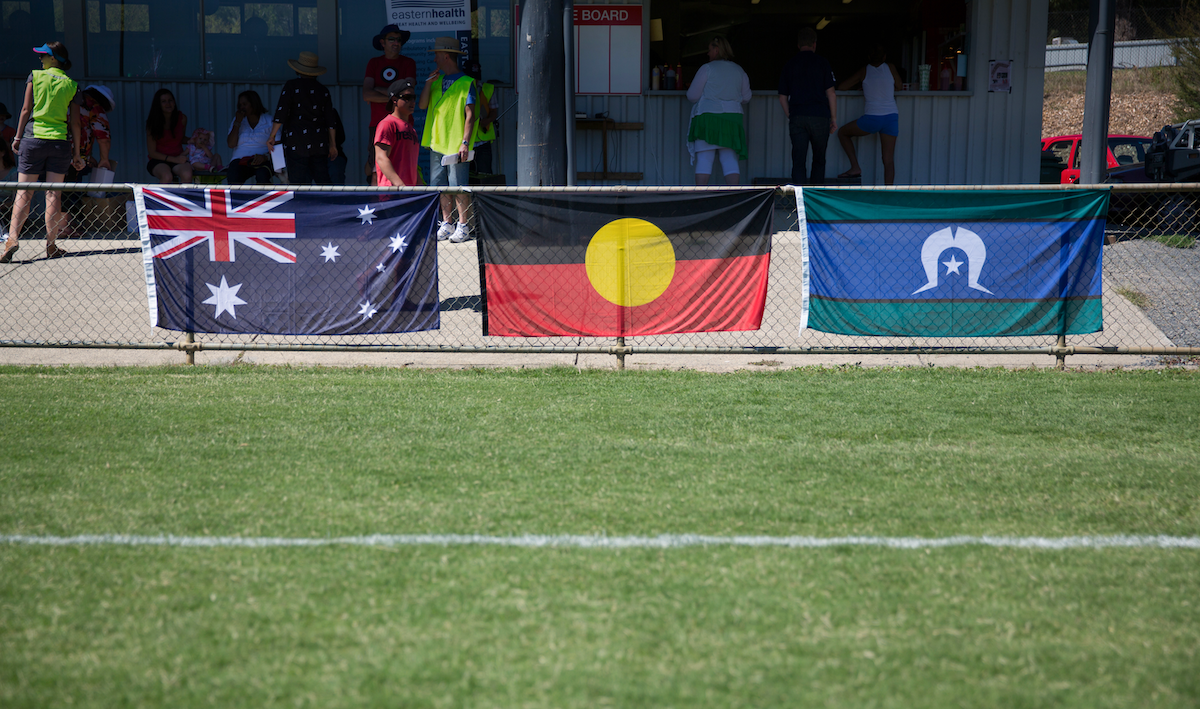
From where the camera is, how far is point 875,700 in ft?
8.86

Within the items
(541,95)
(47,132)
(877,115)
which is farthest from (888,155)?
(47,132)

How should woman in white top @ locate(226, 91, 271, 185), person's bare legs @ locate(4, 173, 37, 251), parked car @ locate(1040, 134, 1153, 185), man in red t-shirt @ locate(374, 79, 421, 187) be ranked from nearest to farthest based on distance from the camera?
man in red t-shirt @ locate(374, 79, 421, 187)
person's bare legs @ locate(4, 173, 37, 251)
woman in white top @ locate(226, 91, 271, 185)
parked car @ locate(1040, 134, 1153, 185)

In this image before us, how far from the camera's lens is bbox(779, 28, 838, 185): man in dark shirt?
37.6 ft

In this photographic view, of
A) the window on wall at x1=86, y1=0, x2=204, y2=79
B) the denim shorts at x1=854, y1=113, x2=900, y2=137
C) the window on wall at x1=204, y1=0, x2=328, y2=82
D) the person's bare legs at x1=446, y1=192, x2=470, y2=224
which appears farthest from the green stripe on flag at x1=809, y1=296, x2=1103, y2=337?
the window on wall at x1=86, y1=0, x2=204, y2=79

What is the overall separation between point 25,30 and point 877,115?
11416 mm

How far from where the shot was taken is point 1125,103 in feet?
116

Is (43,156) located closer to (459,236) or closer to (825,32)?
(459,236)

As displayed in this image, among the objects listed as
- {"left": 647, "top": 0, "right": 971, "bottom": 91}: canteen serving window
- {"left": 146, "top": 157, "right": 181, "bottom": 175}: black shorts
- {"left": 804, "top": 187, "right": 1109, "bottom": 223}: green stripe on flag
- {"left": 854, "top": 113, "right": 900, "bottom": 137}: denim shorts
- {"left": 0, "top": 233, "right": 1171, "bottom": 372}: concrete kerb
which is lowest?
{"left": 0, "top": 233, "right": 1171, "bottom": 372}: concrete kerb

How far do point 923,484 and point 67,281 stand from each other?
8.45 meters

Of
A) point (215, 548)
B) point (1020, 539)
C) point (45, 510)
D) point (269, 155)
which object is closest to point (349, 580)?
point (215, 548)

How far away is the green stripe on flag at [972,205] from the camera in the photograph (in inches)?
275

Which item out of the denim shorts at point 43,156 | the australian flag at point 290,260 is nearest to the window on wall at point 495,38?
the denim shorts at point 43,156

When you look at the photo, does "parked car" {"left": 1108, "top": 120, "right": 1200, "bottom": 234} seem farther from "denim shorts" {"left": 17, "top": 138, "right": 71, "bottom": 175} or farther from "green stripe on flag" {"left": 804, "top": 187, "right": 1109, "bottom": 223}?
"denim shorts" {"left": 17, "top": 138, "right": 71, "bottom": 175}

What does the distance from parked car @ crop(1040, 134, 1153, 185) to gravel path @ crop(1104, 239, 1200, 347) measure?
6729mm
